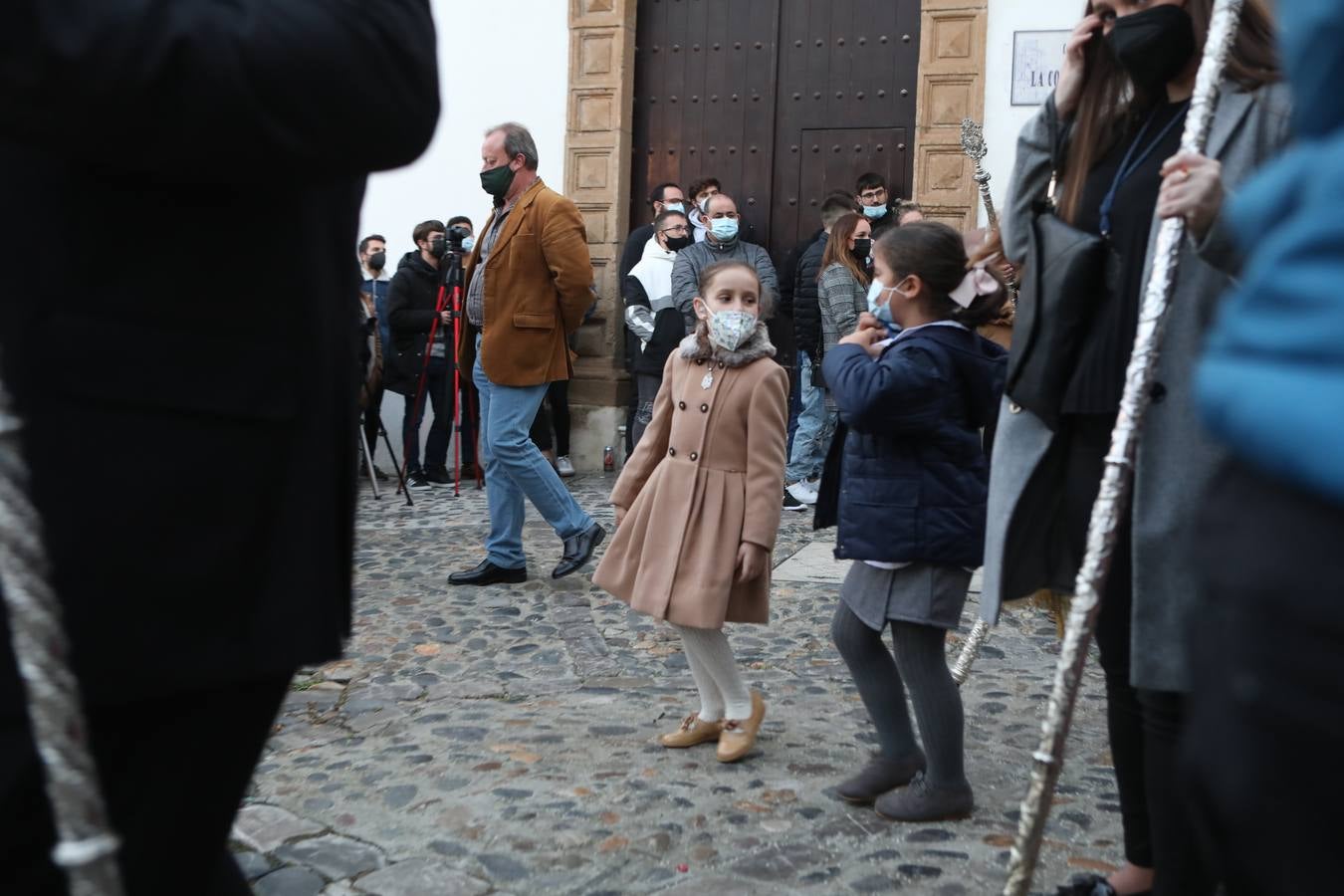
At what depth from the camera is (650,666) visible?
560 cm

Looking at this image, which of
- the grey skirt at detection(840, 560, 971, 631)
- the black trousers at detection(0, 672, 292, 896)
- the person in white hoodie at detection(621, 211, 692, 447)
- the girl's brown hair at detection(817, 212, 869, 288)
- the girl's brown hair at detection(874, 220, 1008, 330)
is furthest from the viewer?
the person in white hoodie at detection(621, 211, 692, 447)

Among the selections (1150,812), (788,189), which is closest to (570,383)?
(788,189)

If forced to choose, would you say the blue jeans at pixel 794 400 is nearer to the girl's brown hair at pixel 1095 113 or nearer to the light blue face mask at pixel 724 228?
the light blue face mask at pixel 724 228

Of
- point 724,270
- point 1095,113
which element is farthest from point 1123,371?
point 724,270

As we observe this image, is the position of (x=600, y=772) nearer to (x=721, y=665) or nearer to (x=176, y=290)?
(x=721, y=665)

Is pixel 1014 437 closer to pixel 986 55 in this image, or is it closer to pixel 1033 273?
pixel 1033 273

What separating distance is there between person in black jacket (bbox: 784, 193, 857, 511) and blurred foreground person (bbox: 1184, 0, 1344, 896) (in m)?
8.74

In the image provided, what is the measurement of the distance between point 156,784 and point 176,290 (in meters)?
0.47

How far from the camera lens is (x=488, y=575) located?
7.05 m

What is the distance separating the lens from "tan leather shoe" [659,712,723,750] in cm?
448

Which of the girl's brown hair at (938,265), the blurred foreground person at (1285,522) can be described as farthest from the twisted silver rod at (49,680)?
the girl's brown hair at (938,265)

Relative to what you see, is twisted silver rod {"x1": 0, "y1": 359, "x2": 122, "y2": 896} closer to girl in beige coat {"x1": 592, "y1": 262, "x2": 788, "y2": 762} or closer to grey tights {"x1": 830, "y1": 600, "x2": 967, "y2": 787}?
grey tights {"x1": 830, "y1": 600, "x2": 967, "y2": 787}

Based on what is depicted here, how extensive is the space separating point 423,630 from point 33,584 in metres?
4.83

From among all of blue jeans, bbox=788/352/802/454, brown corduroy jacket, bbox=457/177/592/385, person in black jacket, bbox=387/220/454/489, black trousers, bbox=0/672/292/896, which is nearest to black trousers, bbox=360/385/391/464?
person in black jacket, bbox=387/220/454/489
